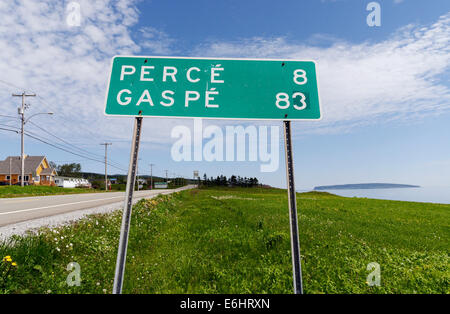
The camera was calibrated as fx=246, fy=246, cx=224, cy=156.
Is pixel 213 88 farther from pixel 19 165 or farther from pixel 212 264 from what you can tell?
pixel 19 165

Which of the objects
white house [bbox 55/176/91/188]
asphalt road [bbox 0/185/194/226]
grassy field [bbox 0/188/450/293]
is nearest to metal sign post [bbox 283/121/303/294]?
grassy field [bbox 0/188/450/293]

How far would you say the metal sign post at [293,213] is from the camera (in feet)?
8.19

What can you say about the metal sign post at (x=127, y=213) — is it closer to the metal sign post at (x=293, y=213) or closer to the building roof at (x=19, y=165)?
the metal sign post at (x=293, y=213)

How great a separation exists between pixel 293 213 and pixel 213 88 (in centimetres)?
176

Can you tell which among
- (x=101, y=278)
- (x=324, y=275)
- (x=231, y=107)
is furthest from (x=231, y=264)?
(x=231, y=107)

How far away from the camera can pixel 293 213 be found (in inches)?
106

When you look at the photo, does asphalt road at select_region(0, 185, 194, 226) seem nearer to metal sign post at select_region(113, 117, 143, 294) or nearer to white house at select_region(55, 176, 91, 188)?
metal sign post at select_region(113, 117, 143, 294)

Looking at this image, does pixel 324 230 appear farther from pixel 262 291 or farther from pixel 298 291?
pixel 298 291

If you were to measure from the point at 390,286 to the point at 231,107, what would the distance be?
12.0 ft

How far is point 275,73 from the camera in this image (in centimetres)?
310

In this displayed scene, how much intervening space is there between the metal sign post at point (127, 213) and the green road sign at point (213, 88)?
0.27m

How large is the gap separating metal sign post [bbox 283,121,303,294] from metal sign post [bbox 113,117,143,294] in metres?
1.73

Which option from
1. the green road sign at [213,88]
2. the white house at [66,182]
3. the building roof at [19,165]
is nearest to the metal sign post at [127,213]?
the green road sign at [213,88]

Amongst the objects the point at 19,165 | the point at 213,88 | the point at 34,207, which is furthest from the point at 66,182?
the point at 213,88
